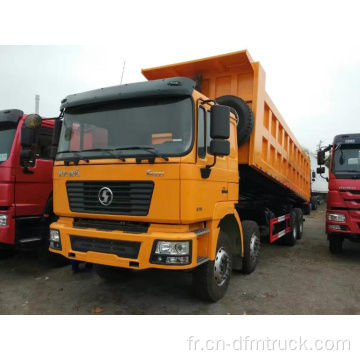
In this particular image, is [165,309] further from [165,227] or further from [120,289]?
[165,227]

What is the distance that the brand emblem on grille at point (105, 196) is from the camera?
3449 millimetres

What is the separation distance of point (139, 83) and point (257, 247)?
3.49 m

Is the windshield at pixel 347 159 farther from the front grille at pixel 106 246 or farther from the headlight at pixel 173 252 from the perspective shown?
the front grille at pixel 106 246

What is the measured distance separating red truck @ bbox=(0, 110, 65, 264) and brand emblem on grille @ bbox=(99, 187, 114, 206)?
74.3 inches

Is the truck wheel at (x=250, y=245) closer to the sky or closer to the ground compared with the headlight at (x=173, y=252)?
closer to the ground

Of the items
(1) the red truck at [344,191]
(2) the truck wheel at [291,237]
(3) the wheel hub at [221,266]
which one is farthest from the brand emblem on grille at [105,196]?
(2) the truck wheel at [291,237]

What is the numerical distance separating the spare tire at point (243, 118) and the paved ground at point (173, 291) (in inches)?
88.5

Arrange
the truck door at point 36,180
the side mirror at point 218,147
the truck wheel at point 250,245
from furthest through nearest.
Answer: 1. the truck wheel at point 250,245
2. the truck door at point 36,180
3. the side mirror at point 218,147

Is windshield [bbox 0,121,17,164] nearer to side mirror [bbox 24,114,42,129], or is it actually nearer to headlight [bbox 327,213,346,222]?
side mirror [bbox 24,114,42,129]

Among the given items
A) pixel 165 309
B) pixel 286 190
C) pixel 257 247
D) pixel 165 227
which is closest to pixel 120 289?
pixel 165 309

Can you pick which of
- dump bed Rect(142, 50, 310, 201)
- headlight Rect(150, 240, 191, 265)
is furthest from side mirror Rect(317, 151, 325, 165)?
headlight Rect(150, 240, 191, 265)

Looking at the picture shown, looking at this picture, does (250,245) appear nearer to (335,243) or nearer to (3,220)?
(335,243)

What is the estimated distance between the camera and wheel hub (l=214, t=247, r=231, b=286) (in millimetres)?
3895

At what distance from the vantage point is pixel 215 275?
3883 mm
